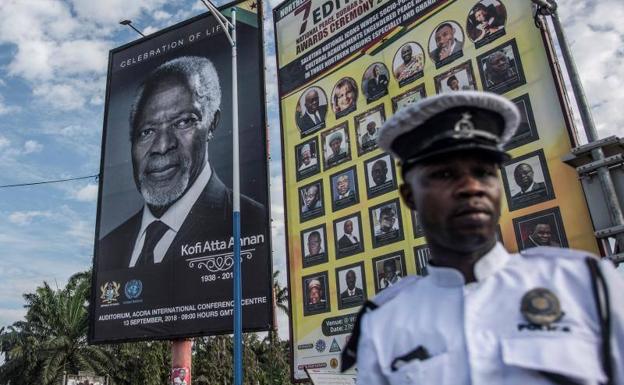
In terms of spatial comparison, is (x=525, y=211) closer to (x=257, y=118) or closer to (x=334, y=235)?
(x=334, y=235)

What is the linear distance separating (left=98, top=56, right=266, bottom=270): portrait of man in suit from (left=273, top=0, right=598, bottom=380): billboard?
1321mm

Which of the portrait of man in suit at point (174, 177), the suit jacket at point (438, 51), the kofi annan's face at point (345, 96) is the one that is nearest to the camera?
the suit jacket at point (438, 51)

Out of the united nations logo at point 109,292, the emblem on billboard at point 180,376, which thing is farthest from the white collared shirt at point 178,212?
the emblem on billboard at point 180,376

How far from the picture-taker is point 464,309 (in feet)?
3.97

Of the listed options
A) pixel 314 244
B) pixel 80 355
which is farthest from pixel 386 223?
pixel 80 355

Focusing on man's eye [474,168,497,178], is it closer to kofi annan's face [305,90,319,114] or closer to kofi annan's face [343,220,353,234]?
kofi annan's face [343,220,353,234]

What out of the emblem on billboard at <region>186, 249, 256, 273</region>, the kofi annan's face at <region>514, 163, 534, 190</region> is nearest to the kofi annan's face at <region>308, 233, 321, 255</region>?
the emblem on billboard at <region>186, 249, 256, 273</region>

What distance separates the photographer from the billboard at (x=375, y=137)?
5680 millimetres

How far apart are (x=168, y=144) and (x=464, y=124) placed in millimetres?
9084

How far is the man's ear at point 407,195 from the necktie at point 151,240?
8.45 metres

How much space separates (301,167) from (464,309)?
23.5ft

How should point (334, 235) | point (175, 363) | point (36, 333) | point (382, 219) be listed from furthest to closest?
point (36, 333)
point (175, 363)
point (334, 235)
point (382, 219)

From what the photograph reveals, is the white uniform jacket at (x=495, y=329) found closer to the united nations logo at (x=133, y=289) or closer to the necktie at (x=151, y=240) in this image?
the necktie at (x=151, y=240)

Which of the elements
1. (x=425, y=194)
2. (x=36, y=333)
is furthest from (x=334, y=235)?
(x=36, y=333)
